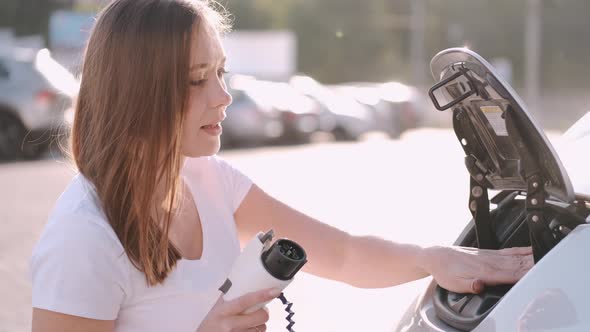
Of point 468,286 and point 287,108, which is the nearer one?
point 468,286

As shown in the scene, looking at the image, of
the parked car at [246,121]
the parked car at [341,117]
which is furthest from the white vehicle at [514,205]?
the parked car at [341,117]

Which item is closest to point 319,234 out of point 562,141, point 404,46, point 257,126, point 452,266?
point 452,266

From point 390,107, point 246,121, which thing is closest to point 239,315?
point 246,121

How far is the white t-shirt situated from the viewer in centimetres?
208

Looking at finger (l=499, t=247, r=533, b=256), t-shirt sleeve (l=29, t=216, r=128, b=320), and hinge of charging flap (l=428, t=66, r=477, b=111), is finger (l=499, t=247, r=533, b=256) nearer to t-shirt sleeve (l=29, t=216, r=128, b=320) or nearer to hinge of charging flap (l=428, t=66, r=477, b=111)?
hinge of charging flap (l=428, t=66, r=477, b=111)

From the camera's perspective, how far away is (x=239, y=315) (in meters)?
2.04

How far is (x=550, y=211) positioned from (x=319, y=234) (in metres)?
0.93

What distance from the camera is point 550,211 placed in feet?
6.05

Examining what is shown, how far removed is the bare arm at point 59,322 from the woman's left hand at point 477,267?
0.73 m

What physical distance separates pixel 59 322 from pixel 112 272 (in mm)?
149

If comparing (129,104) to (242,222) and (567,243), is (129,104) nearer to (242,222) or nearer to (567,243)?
(242,222)

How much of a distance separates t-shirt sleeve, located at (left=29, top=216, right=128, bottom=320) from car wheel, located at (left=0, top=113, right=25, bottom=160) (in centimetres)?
1513

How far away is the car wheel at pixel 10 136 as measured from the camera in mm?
16781

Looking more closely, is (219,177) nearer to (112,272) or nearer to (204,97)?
(204,97)
